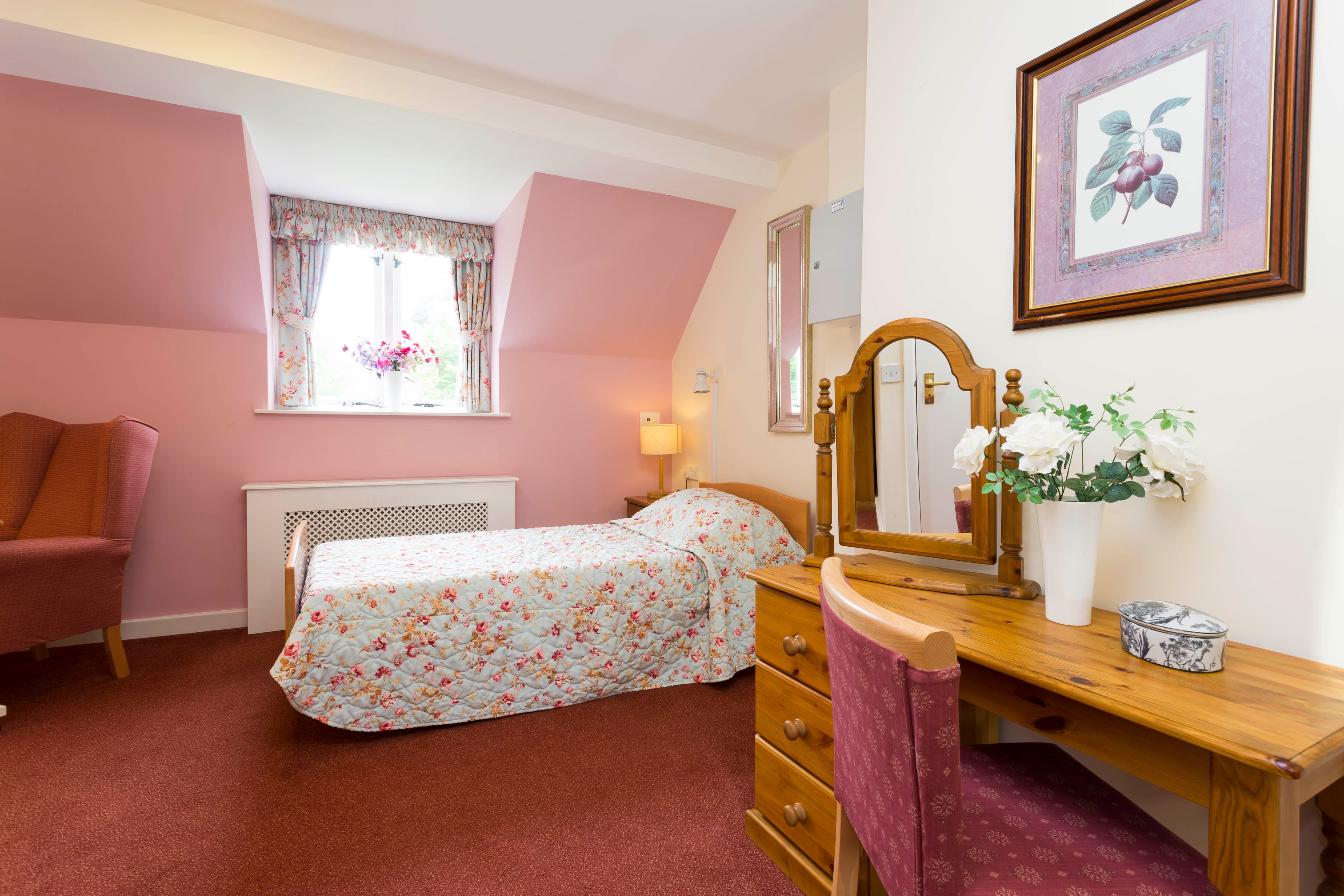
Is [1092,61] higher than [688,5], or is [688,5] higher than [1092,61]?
[688,5]

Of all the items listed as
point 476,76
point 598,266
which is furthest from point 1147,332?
point 598,266

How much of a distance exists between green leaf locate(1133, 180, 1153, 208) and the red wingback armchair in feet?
11.9

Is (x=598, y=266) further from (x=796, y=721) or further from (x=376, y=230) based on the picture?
(x=796, y=721)

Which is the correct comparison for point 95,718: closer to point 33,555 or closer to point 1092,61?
point 33,555

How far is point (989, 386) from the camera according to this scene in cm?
140

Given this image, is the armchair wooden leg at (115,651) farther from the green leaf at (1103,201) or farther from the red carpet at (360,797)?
the green leaf at (1103,201)

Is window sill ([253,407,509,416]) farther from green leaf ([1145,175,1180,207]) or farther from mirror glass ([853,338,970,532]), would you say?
green leaf ([1145,175,1180,207])

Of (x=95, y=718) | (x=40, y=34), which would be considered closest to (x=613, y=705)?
(x=95, y=718)

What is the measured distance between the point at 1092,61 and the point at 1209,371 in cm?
68

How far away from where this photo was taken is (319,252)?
370cm

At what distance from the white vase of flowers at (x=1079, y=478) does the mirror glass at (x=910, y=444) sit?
10.8 inches

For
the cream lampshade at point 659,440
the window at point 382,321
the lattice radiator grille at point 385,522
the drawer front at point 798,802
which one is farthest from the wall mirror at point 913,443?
the window at point 382,321

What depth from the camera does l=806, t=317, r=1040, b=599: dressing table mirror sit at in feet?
4.62

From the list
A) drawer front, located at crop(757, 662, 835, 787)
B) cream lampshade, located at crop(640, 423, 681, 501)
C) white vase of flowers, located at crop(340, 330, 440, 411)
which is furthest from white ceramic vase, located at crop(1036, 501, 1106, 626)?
white vase of flowers, located at crop(340, 330, 440, 411)
